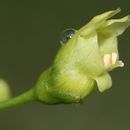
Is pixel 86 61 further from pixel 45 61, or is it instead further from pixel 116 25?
pixel 45 61

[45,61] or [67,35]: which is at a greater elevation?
[45,61]

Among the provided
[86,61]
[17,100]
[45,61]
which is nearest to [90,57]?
[86,61]

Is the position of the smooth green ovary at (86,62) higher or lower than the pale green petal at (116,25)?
lower

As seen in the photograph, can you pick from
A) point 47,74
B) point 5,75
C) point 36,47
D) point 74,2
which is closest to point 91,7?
point 74,2

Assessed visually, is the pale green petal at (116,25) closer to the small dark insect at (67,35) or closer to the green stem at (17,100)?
the small dark insect at (67,35)

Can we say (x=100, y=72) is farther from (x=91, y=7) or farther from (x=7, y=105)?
(x=91, y=7)

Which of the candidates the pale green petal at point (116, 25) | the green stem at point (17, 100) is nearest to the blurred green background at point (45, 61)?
the green stem at point (17, 100)

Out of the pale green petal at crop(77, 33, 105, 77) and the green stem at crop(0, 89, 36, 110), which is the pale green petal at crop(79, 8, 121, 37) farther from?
the green stem at crop(0, 89, 36, 110)
